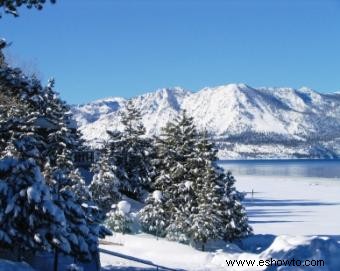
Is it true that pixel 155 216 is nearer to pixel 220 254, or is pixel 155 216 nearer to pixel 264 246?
pixel 264 246

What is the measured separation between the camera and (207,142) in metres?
36.1

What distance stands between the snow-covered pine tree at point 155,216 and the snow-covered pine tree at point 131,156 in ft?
27.8

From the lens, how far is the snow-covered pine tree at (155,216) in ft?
114

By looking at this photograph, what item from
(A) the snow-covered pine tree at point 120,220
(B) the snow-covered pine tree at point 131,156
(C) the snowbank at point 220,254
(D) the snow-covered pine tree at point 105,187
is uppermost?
(B) the snow-covered pine tree at point 131,156

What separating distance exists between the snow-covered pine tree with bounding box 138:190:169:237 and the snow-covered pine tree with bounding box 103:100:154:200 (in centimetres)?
848

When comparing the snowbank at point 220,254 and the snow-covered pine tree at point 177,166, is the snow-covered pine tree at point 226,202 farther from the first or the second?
the snow-covered pine tree at point 177,166

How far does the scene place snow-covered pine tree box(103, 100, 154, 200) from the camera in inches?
1758

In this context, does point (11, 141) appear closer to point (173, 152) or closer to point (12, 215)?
point (12, 215)

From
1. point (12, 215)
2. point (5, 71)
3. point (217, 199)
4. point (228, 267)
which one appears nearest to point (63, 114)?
point (217, 199)

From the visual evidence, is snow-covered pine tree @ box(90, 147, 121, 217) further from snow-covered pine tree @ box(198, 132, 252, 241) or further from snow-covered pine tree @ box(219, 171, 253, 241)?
snow-covered pine tree @ box(219, 171, 253, 241)

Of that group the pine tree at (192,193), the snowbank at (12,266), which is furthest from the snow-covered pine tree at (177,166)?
the snowbank at (12,266)

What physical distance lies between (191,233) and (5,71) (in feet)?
61.6

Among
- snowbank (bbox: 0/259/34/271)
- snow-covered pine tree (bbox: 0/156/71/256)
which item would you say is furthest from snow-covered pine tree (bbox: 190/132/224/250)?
snowbank (bbox: 0/259/34/271)

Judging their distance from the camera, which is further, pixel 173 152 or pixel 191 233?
pixel 173 152
